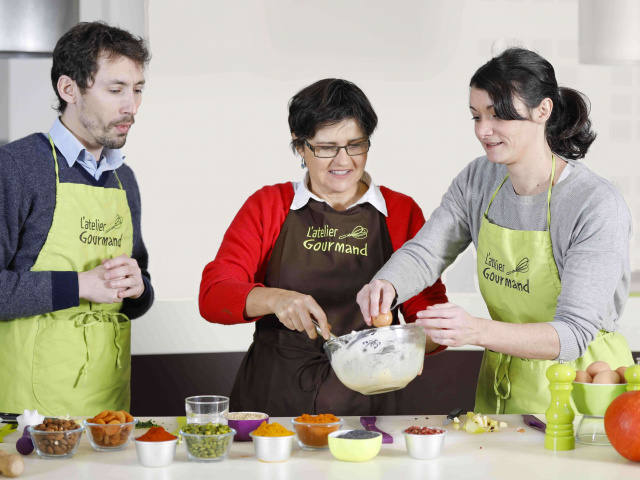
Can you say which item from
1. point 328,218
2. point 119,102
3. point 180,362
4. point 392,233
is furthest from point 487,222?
point 180,362

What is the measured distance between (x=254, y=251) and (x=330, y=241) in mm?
231

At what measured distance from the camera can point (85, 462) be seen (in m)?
1.57

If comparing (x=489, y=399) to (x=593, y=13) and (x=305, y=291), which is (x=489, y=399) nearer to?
(x=305, y=291)

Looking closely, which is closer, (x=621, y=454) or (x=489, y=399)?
(x=621, y=454)

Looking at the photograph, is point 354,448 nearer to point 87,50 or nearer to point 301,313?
point 301,313

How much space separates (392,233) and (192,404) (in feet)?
2.99

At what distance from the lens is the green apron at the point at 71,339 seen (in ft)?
6.96

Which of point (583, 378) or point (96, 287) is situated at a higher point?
point (96, 287)

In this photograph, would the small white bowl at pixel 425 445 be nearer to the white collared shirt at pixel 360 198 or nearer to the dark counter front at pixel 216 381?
the white collared shirt at pixel 360 198

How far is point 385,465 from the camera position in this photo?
156 centimetres

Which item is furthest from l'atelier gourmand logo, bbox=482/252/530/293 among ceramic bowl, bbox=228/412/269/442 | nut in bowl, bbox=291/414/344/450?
ceramic bowl, bbox=228/412/269/442

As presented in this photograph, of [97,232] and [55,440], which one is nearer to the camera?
[55,440]

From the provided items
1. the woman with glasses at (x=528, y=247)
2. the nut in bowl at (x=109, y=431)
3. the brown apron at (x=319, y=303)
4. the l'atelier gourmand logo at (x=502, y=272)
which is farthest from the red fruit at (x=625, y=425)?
the nut in bowl at (x=109, y=431)

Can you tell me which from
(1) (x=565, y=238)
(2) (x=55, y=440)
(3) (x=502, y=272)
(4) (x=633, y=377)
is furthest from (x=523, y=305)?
(2) (x=55, y=440)
